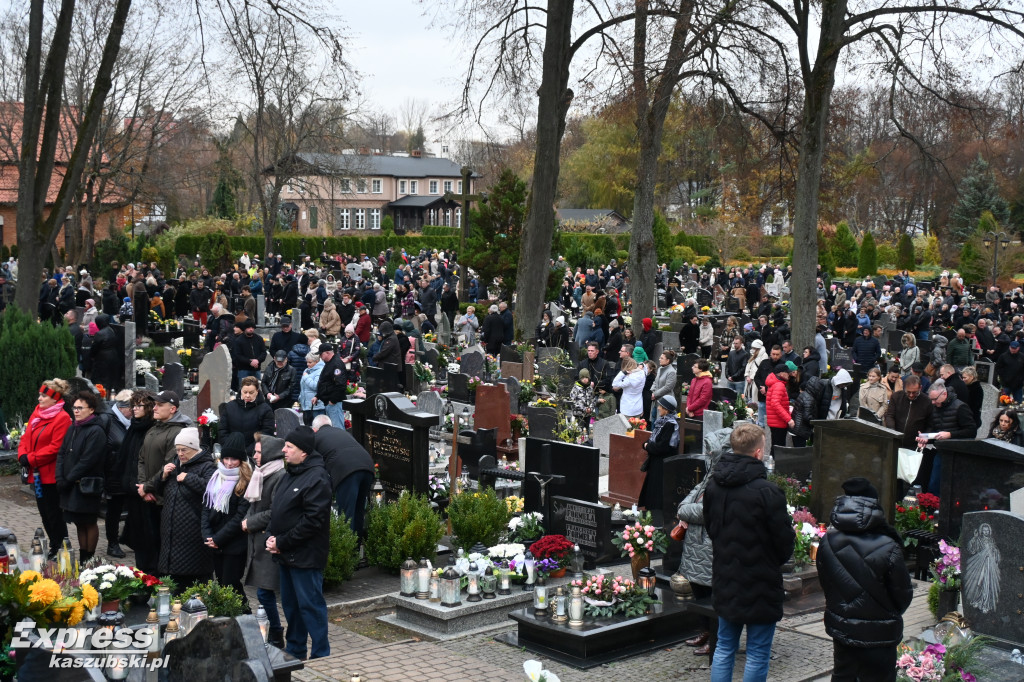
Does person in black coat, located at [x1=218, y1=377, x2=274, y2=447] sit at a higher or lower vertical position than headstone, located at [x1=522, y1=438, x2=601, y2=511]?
higher

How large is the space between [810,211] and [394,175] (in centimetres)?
7641

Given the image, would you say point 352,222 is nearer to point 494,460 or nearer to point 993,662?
point 494,460

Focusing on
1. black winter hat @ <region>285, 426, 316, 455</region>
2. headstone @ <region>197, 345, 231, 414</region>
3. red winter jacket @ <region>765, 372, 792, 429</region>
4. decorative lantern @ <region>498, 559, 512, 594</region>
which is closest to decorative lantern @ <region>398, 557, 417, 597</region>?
decorative lantern @ <region>498, 559, 512, 594</region>

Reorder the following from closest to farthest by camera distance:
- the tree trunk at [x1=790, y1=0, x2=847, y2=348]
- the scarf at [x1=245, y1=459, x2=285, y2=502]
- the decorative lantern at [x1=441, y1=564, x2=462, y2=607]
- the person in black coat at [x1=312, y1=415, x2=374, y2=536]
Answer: the scarf at [x1=245, y1=459, x2=285, y2=502]
the decorative lantern at [x1=441, y1=564, x2=462, y2=607]
the person in black coat at [x1=312, y1=415, x2=374, y2=536]
the tree trunk at [x1=790, y1=0, x2=847, y2=348]

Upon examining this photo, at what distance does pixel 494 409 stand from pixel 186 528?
7.44m

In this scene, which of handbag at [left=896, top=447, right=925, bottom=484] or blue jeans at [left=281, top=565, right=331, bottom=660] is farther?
handbag at [left=896, top=447, right=925, bottom=484]

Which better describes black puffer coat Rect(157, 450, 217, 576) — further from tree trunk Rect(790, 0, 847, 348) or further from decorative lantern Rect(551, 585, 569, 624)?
tree trunk Rect(790, 0, 847, 348)

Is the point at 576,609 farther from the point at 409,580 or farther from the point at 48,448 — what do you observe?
the point at 48,448

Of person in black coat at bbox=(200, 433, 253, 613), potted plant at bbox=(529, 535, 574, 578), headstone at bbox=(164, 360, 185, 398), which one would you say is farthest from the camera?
headstone at bbox=(164, 360, 185, 398)

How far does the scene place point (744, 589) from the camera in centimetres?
684

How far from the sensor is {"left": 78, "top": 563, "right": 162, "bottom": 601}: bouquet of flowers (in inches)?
295

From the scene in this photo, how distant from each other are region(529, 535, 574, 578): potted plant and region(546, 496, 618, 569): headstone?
0.48 meters

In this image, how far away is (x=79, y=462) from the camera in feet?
33.1

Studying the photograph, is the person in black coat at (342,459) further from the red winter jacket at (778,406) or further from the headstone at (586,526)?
the red winter jacket at (778,406)
